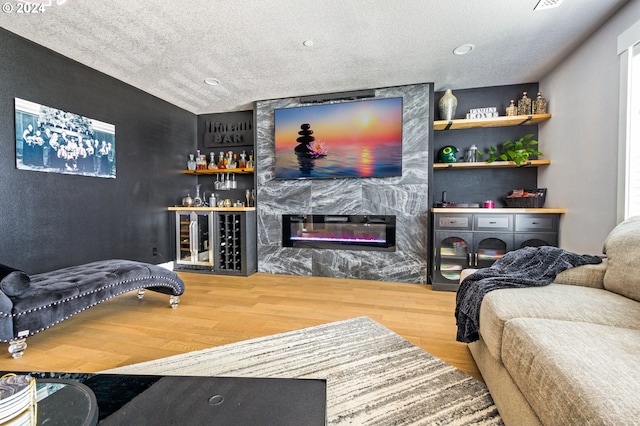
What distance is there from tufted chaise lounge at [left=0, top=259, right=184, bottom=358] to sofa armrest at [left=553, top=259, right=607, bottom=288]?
3.08 metres

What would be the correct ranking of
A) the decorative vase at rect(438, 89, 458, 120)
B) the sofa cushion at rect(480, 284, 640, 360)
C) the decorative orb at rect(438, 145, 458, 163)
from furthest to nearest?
the decorative orb at rect(438, 145, 458, 163)
the decorative vase at rect(438, 89, 458, 120)
the sofa cushion at rect(480, 284, 640, 360)

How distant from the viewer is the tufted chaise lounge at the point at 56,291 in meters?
1.73

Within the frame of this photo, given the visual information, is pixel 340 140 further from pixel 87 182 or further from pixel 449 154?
pixel 87 182

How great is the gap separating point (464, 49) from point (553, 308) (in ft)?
8.18

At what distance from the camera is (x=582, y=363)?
31.8 inches

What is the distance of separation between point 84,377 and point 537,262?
7.92ft

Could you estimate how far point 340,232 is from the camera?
151 inches

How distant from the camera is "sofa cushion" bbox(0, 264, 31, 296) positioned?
1725mm

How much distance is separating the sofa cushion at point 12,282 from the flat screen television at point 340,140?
8.89 ft

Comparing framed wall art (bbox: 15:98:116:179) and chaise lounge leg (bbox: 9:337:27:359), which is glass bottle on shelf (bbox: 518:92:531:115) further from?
chaise lounge leg (bbox: 9:337:27:359)

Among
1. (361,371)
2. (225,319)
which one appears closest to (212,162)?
(225,319)

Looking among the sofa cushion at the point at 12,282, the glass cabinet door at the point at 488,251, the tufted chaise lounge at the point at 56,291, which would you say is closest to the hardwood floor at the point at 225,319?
the tufted chaise lounge at the point at 56,291

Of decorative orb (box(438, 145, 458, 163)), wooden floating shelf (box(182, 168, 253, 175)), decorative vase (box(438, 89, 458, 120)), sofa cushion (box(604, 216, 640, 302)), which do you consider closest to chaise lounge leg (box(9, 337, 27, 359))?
wooden floating shelf (box(182, 168, 253, 175))

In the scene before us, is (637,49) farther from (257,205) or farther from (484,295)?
(257,205)
